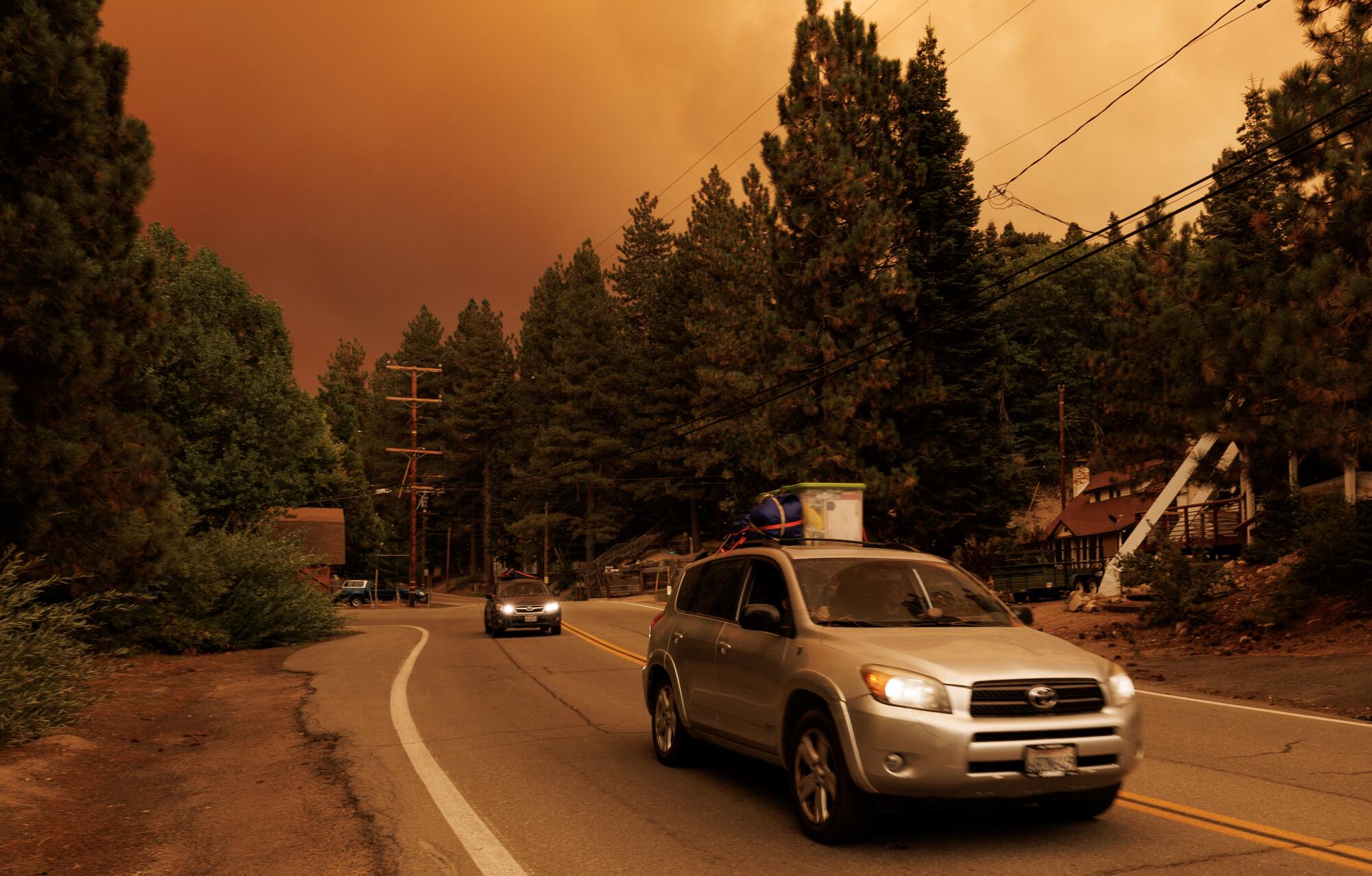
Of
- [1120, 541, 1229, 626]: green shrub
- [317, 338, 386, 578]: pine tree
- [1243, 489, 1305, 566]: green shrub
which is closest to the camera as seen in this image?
[1120, 541, 1229, 626]: green shrub

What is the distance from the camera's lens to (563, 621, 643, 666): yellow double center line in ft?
64.3

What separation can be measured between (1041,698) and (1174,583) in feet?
54.2

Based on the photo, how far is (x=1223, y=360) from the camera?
→ 16.4 metres

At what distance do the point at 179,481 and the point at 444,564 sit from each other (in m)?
91.8

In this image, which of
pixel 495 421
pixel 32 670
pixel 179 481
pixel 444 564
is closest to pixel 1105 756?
pixel 32 670

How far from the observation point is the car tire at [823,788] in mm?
5926

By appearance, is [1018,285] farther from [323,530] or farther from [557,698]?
[323,530]

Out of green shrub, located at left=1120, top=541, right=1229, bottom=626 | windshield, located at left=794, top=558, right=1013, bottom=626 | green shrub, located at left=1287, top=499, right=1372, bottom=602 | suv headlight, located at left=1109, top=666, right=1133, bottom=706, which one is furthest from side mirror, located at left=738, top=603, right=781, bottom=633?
green shrub, located at left=1120, top=541, right=1229, bottom=626

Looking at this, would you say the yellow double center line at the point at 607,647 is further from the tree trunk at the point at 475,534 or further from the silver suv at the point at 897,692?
the tree trunk at the point at 475,534

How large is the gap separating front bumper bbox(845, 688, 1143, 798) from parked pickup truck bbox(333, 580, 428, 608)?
2413 inches

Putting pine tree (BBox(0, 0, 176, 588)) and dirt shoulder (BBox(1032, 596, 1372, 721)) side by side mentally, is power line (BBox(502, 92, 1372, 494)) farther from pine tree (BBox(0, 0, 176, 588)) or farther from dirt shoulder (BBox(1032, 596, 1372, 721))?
pine tree (BBox(0, 0, 176, 588))

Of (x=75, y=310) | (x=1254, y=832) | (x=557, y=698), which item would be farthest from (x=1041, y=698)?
(x=75, y=310)

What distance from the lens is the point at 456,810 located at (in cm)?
Answer: 716

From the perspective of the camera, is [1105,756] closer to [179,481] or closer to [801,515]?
[801,515]
